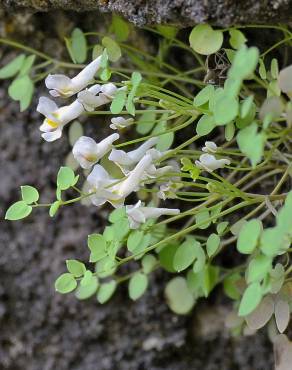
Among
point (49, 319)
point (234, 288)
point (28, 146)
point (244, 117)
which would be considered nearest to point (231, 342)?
point (234, 288)

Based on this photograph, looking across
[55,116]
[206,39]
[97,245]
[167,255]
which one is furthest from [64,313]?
[206,39]

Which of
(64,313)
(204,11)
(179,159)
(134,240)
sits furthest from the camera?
(64,313)

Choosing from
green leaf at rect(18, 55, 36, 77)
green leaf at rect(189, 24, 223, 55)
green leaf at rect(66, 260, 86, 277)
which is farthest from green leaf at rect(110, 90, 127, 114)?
green leaf at rect(18, 55, 36, 77)

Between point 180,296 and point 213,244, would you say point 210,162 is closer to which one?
point 213,244

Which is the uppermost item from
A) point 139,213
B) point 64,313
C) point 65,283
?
point 139,213

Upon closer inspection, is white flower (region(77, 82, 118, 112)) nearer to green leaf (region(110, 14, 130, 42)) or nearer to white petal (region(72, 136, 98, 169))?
white petal (region(72, 136, 98, 169))
